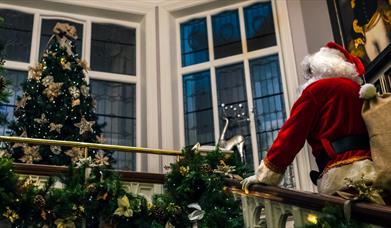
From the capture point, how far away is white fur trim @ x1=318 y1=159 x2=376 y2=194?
2.28 meters

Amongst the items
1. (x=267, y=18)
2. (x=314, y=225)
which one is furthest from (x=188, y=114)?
(x=314, y=225)

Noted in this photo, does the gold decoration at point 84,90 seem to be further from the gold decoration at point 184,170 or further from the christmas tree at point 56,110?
the gold decoration at point 184,170

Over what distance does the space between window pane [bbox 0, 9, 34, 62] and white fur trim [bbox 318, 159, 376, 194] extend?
6.02 meters

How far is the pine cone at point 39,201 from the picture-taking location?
349 centimetres

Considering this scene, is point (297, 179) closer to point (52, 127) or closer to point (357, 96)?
point (52, 127)

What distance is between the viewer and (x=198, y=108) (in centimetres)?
754

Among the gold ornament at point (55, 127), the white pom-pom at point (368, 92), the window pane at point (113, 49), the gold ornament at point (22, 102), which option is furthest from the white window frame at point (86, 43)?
the white pom-pom at point (368, 92)

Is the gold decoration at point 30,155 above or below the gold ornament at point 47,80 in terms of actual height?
below

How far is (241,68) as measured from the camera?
25.0 ft

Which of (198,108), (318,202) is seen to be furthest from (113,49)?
(318,202)

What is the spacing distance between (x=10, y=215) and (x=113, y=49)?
500cm

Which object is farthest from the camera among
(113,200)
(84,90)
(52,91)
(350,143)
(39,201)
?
(84,90)

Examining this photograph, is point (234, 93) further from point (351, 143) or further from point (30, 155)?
point (351, 143)

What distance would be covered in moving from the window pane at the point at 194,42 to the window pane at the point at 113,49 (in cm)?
84
